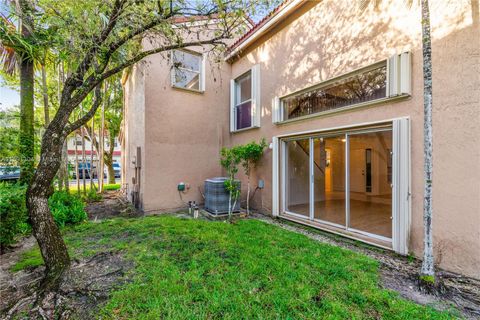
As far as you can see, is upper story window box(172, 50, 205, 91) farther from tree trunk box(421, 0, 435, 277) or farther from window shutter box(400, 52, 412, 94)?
tree trunk box(421, 0, 435, 277)

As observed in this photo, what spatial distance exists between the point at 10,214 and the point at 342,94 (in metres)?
7.52

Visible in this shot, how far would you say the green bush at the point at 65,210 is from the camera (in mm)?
5410

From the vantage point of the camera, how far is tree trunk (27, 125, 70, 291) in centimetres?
288

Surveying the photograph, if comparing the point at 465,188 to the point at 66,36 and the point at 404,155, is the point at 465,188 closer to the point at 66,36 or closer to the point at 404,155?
the point at 404,155

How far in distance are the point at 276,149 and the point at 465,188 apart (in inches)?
165

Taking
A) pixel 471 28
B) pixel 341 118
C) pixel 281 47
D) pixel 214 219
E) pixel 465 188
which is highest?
pixel 281 47

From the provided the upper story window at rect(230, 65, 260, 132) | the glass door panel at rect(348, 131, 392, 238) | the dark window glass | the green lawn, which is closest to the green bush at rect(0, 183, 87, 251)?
the green lawn

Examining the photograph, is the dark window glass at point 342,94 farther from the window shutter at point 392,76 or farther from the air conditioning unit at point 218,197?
the air conditioning unit at point 218,197

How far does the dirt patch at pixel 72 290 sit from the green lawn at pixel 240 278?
0.21 m

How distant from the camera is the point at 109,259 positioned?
3.63 meters

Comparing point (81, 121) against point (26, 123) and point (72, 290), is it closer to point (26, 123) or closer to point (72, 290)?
point (72, 290)

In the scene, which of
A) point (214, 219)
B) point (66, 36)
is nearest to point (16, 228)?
point (66, 36)

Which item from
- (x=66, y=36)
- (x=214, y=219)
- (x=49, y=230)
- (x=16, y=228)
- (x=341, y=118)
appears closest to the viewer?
(x=49, y=230)

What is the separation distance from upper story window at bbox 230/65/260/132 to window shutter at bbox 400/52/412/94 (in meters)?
4.21
